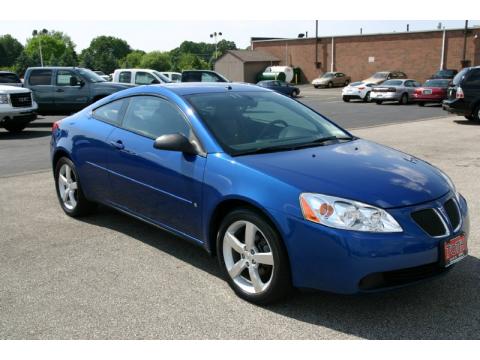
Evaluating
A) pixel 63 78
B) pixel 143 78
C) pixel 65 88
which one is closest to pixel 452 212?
pixel 65 88

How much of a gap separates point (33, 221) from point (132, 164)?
6.24ft

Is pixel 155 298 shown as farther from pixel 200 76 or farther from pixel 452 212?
pixel 200 76

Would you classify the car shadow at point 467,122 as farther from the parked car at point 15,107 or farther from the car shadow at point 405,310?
the car shadow at point 405,310

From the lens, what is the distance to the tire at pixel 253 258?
3.49 meters

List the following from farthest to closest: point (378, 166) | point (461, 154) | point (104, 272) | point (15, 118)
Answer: point (15, 118) → point (461, 154) → point (104, 272) → point (378, 166)

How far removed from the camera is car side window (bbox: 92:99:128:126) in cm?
518

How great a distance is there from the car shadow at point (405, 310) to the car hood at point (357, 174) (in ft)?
2.00

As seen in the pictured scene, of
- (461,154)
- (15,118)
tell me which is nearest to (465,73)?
(461,154)

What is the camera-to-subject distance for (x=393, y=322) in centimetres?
343

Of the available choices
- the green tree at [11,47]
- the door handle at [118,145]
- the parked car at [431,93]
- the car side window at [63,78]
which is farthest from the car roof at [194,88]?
the green tree at [11,47]

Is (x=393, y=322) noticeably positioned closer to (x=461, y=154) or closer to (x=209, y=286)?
(x=209, y=286)

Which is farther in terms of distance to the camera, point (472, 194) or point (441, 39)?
point (441, 39)

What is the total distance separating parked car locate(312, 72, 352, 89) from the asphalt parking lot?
47174 millimetres

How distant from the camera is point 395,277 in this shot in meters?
3.30
